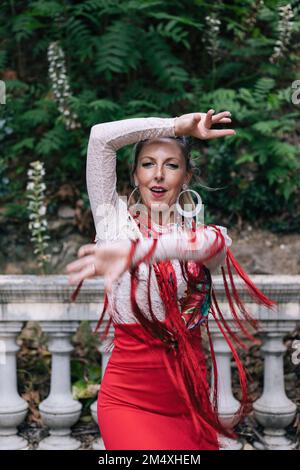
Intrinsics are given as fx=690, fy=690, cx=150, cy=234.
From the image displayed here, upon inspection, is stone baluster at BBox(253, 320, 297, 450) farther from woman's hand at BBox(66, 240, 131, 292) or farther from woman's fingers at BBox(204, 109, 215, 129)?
woman's hand at BBox(66, 240, 131, 292)

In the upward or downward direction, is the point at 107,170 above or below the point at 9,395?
above

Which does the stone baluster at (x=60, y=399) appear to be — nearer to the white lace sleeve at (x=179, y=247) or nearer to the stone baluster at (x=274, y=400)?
the stone baluster at (x=274, y=400)

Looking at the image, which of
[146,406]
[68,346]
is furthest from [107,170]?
[68,346]

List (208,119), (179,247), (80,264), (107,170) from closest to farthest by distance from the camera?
(80,264) < (179,247) < (208,119) < (107,170)

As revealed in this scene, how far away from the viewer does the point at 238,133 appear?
459 centimetres

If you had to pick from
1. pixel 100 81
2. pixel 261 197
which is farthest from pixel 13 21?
pixel 261 197

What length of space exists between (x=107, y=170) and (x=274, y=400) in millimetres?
1343

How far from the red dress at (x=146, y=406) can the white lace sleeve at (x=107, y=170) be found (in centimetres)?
32

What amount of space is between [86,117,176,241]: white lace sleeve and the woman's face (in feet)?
0.19

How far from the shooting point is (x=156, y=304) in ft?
6.70

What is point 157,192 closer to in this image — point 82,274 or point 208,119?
point 208,119

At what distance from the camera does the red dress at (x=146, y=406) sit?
2.02 meters

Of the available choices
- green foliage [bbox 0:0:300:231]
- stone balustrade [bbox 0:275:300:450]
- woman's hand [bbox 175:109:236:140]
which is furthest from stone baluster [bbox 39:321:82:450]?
green foliage [bbox 0:0:300:231]

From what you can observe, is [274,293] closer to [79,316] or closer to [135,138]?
[79,316]
